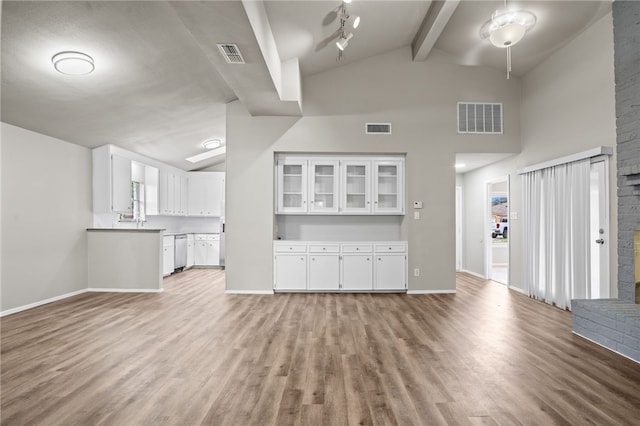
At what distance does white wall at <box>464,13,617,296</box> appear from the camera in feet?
12.9

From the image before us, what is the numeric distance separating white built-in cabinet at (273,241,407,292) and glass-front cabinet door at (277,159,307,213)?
23.6 inches

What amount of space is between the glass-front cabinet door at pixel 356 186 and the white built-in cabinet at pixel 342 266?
24.1 inches

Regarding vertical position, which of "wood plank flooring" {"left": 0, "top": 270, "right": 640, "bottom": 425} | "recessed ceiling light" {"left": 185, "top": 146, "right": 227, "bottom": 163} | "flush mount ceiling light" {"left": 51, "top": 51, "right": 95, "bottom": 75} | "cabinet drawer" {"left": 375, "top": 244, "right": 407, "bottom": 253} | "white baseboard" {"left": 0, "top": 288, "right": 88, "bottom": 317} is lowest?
"wood plank flooring" {"left": 0, "top": 270, "right": 640, "bottom": 425}

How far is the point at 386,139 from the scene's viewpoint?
17.7 ft

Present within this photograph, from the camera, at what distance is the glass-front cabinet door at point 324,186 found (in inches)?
215

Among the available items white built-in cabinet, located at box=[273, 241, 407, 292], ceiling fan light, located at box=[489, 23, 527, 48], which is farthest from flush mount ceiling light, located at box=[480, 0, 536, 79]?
white built-in cabinet, located at box=[273, 241, 407, 292]

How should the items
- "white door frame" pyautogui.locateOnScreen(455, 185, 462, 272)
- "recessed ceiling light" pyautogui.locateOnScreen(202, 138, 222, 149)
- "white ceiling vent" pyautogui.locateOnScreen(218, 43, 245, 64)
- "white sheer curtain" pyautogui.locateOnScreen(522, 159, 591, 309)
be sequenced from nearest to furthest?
"white ceiling vent" pyautogui.locateOnScreen(218, 43, 245, 64), "white sheer curtain" pyautogui.locateOnScreen(522, 159, 591, 309), "recessed ceiling light" pyautogui.locateOnScreen(202, 138, 222, 149), "white door frame" pyautogui.locateOnScreen(455, 185, 462, 272)

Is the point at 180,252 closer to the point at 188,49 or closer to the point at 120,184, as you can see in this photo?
the point at 120,184

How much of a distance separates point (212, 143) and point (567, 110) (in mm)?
6136

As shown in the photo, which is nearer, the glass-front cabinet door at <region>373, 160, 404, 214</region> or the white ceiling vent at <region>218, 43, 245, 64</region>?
Answer: the white ceiling vent at <region>218, 43, 245, 64</region>

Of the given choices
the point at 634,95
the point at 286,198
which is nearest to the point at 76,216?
the point at 286,198

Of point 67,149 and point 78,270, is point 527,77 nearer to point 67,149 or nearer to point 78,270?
point 67,149

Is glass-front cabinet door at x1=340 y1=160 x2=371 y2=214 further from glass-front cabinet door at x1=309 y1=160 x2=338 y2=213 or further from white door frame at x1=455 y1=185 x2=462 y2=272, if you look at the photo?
white door frame at x1=455 y1=185 x2=462 y2=272

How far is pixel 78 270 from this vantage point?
5195 mm
